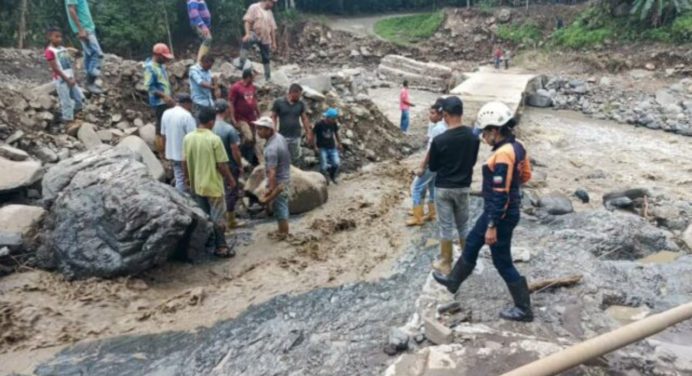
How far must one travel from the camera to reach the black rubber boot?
14.5 feet

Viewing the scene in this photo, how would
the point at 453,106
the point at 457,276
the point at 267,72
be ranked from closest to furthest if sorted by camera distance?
the point at 457,276 < the point at 453,106 < the point at 267,72

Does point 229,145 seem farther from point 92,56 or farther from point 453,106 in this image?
point 92,56

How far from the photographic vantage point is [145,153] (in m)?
7.73

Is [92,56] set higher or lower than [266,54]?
higher

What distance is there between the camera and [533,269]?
5.06m

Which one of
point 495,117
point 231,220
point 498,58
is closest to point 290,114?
point 231,220

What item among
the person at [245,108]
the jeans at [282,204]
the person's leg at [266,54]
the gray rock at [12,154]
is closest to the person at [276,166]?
the jeans at [282,204]

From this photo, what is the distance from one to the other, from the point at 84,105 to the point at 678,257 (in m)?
8.42

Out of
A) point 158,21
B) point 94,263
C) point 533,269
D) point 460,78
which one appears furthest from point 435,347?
point 158,21

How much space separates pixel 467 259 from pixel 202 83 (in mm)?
5232

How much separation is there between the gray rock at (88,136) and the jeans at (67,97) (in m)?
0.31

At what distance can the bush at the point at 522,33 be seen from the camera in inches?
986

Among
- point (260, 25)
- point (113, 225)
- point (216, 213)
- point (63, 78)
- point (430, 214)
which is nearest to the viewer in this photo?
point (113, 225)

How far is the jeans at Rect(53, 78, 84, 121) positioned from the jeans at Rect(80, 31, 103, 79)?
0.67 meters
